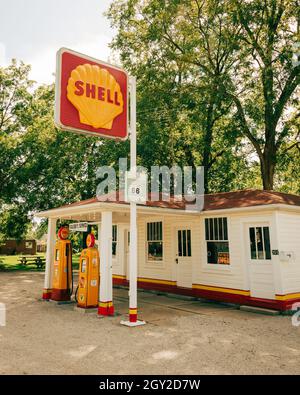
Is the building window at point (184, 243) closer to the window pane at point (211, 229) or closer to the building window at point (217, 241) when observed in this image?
the building window at point (217, 241)

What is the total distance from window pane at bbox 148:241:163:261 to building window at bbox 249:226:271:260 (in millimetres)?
4246

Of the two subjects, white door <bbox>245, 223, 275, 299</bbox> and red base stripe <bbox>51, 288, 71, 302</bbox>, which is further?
red base stripe <bbox>51, 288, 71, 302</bbox>

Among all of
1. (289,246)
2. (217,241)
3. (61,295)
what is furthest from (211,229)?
(61,295)

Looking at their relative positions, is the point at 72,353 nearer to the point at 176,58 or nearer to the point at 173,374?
the point at 173,374

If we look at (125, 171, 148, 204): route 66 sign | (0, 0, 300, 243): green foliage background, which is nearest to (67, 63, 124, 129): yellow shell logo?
(125, 171, 148, 204): route 66 sign

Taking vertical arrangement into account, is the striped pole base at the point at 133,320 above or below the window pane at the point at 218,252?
below

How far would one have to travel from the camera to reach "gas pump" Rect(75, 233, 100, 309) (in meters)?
9.55

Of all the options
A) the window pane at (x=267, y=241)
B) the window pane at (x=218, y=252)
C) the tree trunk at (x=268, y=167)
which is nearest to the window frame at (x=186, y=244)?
the window pane at (x=218, y=252)

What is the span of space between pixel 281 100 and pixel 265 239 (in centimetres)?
977

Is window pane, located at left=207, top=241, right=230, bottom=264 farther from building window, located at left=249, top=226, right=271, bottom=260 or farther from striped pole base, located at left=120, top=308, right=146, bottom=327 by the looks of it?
striped pole base, located at left=120, top=308, right=146, bottom=327

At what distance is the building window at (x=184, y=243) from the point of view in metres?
12.4

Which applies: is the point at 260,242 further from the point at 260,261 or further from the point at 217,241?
the point at 217,241

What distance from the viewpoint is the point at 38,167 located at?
83.4 ft

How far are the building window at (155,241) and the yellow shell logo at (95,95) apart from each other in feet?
20.8
